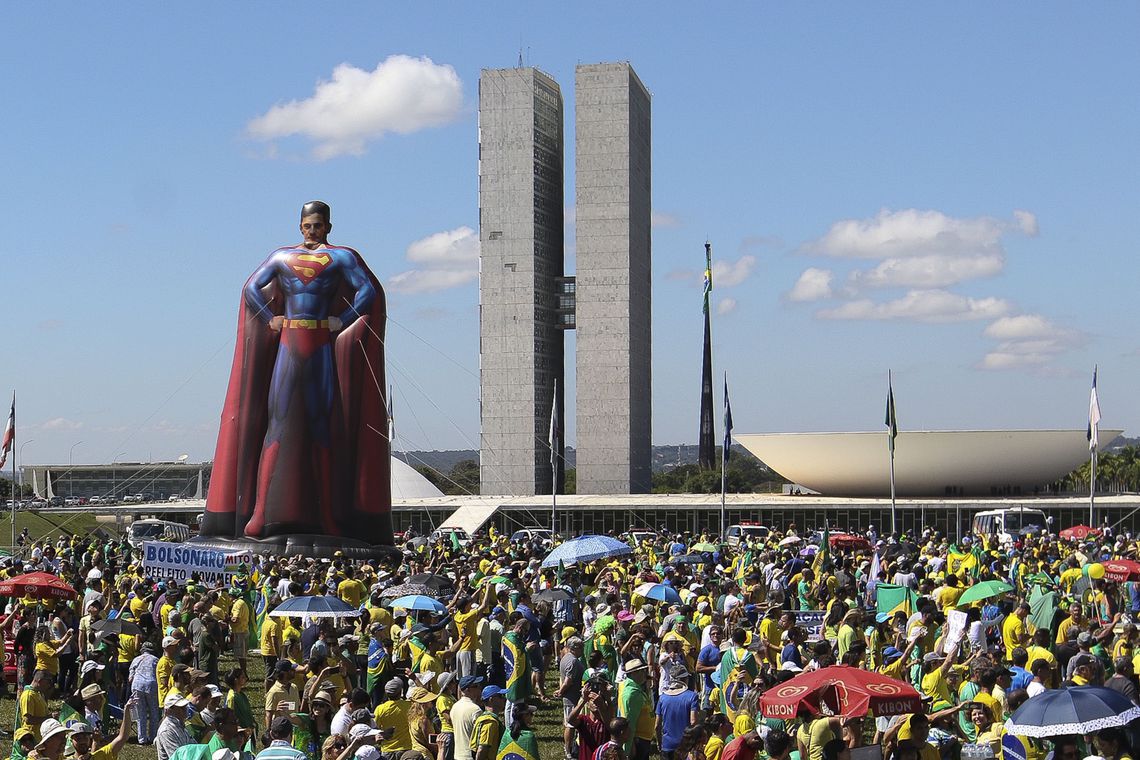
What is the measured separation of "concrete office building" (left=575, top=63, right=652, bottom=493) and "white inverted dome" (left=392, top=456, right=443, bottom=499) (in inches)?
608

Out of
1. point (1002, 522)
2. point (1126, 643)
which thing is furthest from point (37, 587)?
point (1002, 522)

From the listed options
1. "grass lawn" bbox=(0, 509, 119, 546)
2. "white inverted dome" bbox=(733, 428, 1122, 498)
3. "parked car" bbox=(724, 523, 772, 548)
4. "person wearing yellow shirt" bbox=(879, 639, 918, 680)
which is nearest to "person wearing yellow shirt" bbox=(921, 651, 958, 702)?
"person wearing yellow shirt" bbox=(879, 639, 918, 680)

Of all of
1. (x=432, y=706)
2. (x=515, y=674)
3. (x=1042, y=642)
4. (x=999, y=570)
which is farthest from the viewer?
(x=999, y=570)

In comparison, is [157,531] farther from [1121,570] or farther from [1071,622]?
[1071,622]

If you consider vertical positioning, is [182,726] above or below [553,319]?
below

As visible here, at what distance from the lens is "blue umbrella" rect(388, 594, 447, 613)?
15.7m

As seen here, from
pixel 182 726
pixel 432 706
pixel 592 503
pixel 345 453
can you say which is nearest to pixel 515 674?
pixel 432 706

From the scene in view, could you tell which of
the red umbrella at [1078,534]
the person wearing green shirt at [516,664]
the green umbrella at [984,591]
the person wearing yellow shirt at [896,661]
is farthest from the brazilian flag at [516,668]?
the red umbrella at [1078,534]

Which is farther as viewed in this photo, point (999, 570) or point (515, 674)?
point (999, 570)

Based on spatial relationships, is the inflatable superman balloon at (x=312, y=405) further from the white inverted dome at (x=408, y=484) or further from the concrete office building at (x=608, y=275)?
the concrete office building at (x=608, y=275)

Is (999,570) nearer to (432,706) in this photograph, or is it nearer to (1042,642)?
(1042,642)

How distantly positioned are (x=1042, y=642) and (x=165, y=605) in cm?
974

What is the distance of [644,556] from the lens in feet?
95.2

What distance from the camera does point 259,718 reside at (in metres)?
14.9
